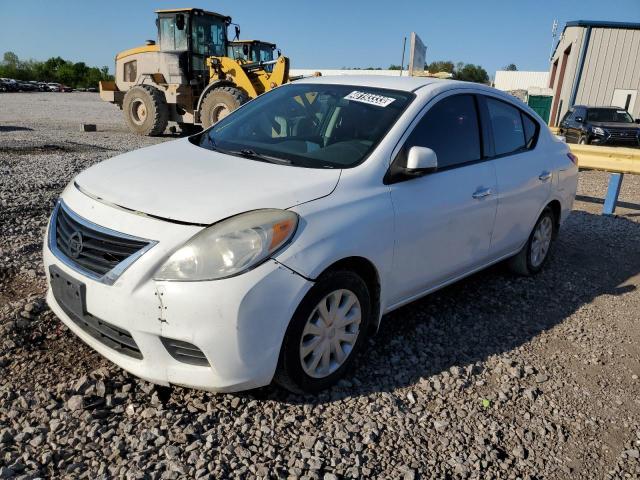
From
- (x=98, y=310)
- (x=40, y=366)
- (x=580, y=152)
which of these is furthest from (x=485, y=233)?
(x=580, y=152)

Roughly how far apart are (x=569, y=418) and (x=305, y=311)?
5.30 ft

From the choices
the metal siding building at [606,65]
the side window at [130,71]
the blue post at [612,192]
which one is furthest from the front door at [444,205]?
the metal siding building at [606,65]

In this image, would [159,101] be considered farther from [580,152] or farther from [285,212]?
[285,212]

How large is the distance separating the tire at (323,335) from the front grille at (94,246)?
80 centimetres

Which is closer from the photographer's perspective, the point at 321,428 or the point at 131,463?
the point at 131,463

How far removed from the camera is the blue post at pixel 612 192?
288 inches

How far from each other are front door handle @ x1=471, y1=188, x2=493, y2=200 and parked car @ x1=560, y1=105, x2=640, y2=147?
14.8 meters

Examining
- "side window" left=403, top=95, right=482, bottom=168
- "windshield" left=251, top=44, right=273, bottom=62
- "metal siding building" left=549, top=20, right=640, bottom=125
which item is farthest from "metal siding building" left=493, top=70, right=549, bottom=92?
"side window" left=403, top=95, right=482, bottom=168

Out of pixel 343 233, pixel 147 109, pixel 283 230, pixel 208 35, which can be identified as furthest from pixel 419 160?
pixel 147 109

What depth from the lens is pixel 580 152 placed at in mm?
7941

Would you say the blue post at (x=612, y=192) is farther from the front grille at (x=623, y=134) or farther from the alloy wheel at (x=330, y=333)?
the front grille at (x=623, y=134)

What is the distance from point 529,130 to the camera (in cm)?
459

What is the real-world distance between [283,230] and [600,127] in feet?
55.5

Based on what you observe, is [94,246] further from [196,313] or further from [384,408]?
[384,408]
